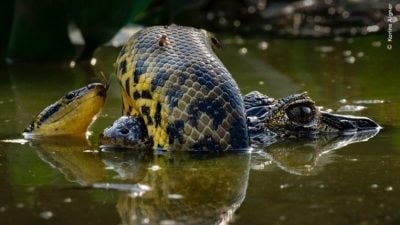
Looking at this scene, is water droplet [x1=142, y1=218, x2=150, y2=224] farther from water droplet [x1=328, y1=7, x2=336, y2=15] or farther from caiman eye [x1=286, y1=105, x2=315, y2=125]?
water droplet [x1=328, y1=7, x2=336, y2=15]

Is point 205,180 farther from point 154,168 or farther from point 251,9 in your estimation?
point 251,9

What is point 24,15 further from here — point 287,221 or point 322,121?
point 287,221

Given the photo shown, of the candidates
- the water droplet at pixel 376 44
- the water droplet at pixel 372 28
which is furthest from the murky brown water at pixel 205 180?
the water droplet at pixel 372 28

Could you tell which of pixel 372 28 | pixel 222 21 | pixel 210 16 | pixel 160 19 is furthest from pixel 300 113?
pixel 210 16

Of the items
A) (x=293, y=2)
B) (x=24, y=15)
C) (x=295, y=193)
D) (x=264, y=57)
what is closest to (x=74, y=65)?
(x=24, y=15)

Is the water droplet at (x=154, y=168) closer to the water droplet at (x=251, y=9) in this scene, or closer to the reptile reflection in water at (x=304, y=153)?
the reptile reflection in water at (x=304, y=153)
